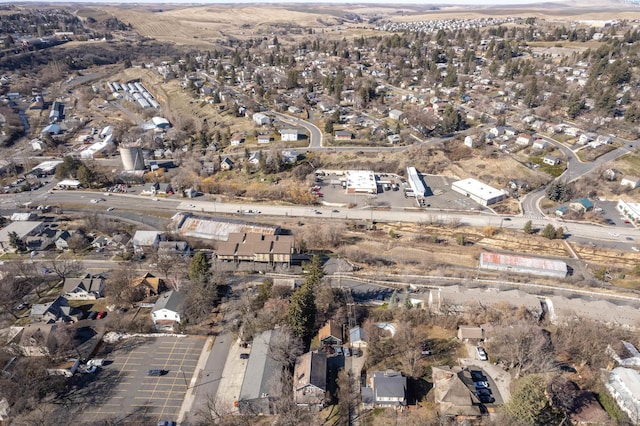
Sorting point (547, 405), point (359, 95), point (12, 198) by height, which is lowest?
point (12, 198)

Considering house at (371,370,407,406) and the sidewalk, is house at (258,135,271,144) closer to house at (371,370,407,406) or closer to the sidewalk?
the sidewalk

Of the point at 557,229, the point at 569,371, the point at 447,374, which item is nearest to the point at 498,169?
the point at 557,229

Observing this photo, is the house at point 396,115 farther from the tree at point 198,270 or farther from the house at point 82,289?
the house at point 82,289

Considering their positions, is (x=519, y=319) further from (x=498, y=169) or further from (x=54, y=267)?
(x=54, y=267)

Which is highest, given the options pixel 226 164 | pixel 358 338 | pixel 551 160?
pixel 551 160

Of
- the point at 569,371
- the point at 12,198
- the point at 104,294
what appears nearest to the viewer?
the point at 569,371

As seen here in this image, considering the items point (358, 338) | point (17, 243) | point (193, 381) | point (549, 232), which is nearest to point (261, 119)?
point (17, 243)

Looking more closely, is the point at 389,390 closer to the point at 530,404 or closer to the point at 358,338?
the point at 358,338
